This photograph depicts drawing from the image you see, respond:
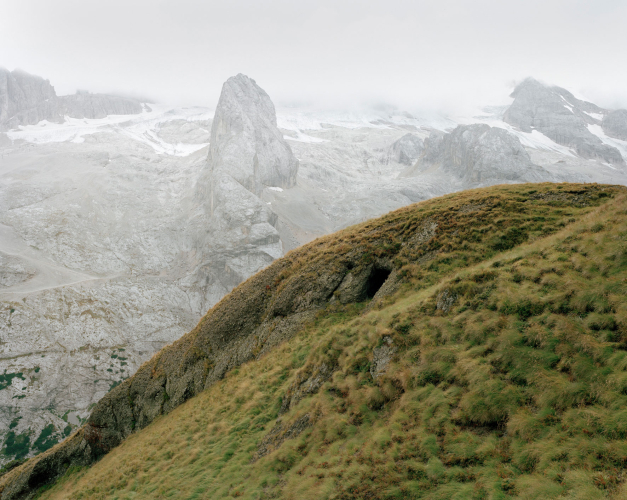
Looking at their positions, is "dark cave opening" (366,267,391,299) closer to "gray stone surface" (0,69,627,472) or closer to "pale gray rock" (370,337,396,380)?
"gray stone surface" (0,69,627,472)

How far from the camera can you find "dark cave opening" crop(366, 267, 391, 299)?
64.5 ft

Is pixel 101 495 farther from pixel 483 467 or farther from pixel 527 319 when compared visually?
pixel 527 319

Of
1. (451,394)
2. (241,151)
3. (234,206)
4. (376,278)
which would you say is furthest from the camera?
(241,151)

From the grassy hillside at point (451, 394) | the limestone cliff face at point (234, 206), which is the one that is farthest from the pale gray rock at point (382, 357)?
the limestone cliff face at point (234, 206)

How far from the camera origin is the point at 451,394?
9250 millimetres

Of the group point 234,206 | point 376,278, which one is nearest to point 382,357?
point 376,278

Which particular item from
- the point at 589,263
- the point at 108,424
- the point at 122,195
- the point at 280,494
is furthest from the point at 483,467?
the point at 122,195

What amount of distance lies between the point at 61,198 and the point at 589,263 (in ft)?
623

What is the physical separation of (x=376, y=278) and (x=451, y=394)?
1112 cm

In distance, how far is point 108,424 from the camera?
25.0 meters

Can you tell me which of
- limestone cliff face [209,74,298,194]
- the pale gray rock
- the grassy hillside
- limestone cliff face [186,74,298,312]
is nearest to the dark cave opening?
the grassy hillside

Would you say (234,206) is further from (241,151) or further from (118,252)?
(118,252)

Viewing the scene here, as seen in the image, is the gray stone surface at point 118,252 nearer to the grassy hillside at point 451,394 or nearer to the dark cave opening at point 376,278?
the dark cave opening at point 376,278

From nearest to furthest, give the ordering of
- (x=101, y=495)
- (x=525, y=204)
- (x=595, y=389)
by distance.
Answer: (x=595, y=389)
(x=101, y=495)
(x=525, y=204)
